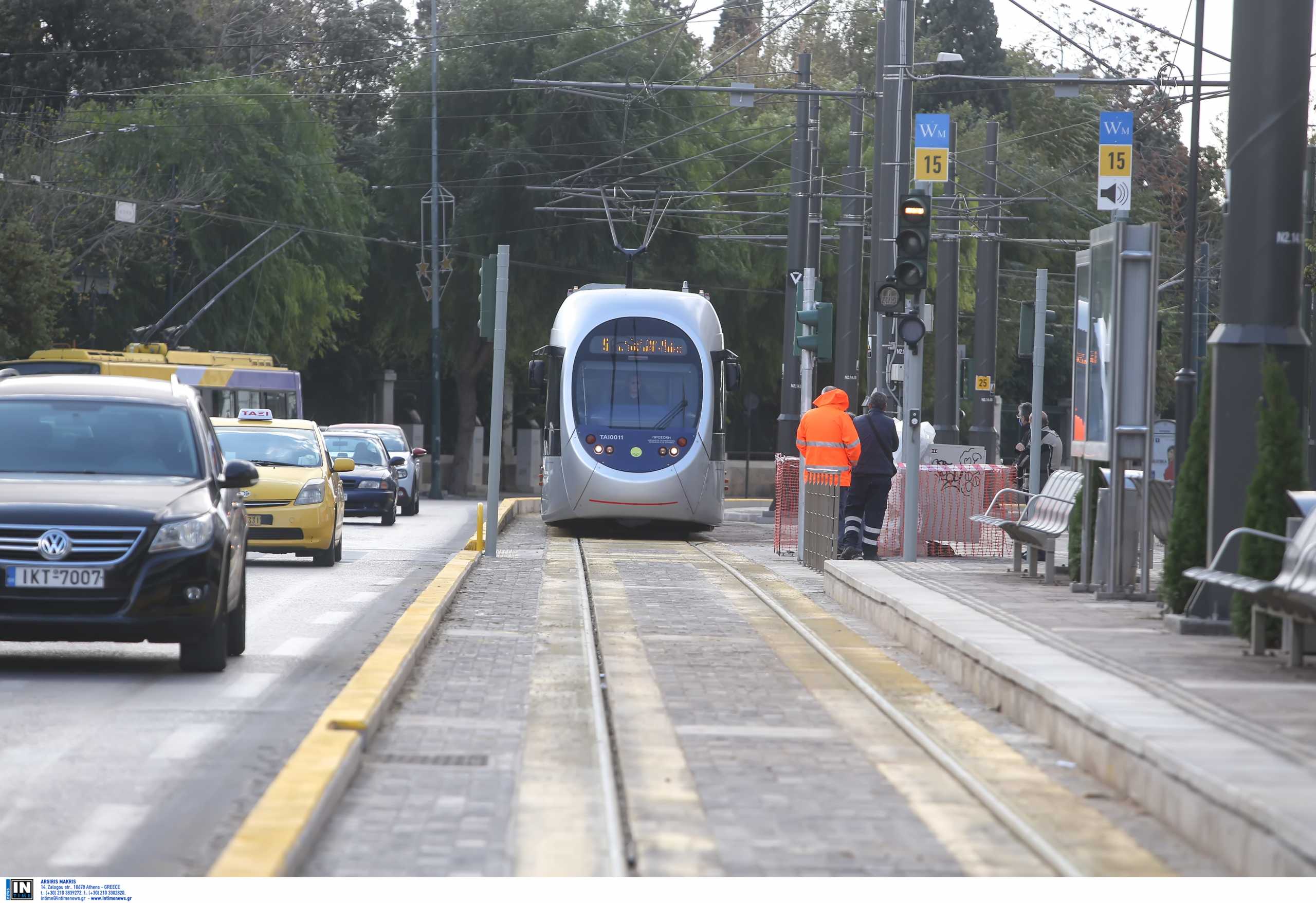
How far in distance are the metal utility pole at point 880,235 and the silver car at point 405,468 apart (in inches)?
562

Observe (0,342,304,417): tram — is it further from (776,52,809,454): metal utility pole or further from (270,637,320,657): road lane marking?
(270,637,320,657): road lane marking

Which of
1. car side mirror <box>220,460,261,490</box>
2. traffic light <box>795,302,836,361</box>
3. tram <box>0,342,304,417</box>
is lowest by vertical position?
car side mirror <box>220,460,261,490</box>

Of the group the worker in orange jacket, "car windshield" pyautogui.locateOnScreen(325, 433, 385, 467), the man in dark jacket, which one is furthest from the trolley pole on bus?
"car windshield" pyautogui.locateOnScreen(325, 433, 385, 467)

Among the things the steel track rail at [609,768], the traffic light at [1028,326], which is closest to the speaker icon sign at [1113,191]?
the traffic light at [1028,326]

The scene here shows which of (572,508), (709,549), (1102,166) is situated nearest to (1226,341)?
(1102,166)

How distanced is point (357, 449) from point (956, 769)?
93.1 ft

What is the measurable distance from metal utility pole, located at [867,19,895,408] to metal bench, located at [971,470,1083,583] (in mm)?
6546

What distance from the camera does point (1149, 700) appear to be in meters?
8.73

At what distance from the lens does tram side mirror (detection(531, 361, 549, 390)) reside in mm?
27992

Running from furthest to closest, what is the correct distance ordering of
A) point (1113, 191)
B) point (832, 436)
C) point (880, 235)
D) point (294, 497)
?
1. point (880, 235)
2. point (1113, 191)
3. point (294, 497)
4. point (832, 436)

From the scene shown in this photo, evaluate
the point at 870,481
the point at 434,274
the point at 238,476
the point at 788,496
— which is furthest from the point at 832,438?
the point at 434,274

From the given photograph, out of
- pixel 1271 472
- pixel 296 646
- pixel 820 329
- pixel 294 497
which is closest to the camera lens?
pixel 1271 472

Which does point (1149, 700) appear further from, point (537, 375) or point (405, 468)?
point (405, 468)

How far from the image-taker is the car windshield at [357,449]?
116 feet
